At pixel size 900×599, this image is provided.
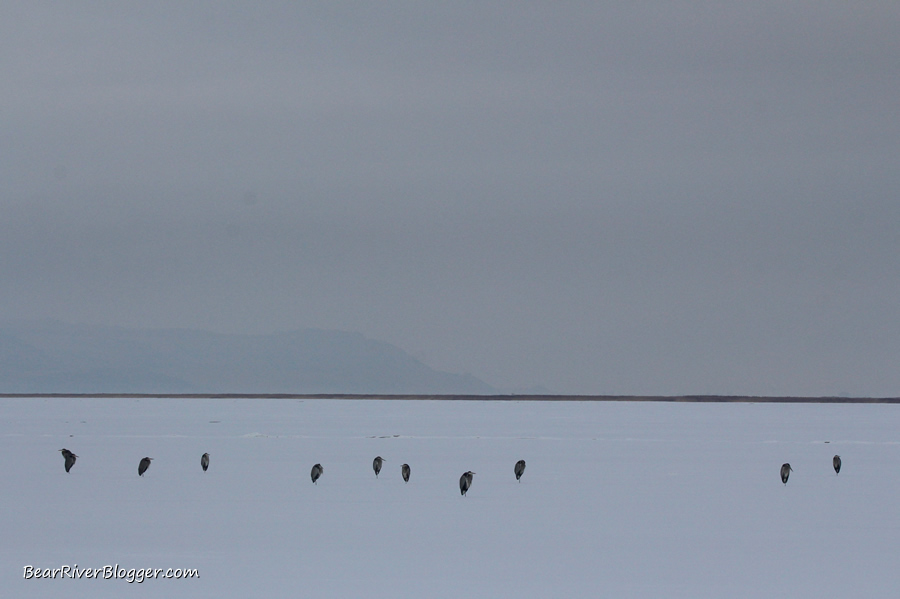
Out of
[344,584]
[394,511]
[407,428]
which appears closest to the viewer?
[344,584]

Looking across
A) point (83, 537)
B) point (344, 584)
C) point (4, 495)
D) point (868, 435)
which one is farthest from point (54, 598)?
point (868, 435)

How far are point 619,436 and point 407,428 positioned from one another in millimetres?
10454

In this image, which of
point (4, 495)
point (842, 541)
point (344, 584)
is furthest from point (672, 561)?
point (4, 495)

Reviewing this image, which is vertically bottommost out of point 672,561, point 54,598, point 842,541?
point 54,598

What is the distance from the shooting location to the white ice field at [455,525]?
12930 millimetres

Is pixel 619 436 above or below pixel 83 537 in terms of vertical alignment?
above

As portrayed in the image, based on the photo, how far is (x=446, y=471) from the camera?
26750mm

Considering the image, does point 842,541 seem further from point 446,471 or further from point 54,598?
point 446,471

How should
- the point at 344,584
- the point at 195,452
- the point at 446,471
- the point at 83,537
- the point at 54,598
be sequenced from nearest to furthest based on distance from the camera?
the point at 54,598 → the point at 344,584 → the point at 83,537 → the point at 446,471 → the point at 195,452

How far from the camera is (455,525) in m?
17.5

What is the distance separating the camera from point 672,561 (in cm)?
1434

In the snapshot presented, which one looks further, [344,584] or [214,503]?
[214,503]

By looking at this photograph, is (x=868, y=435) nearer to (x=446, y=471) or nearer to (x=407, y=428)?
(x=407, y=428)

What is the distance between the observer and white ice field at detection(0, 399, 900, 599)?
12930 millimetres
